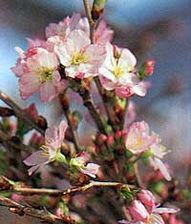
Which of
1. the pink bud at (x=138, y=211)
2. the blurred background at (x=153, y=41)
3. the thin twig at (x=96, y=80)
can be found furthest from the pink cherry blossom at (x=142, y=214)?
the blurred background at (x=153, y=41)

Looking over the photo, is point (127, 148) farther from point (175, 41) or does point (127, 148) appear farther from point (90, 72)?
point (175, 41)

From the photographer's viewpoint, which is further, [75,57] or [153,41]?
[153,41]

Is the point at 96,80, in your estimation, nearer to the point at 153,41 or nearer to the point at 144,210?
the point at 144,210

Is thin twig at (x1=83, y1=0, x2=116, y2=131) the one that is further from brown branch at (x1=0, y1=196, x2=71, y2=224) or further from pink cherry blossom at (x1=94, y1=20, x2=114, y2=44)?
brown branch at (x1=0, y1=196, x2=71, y2=224)

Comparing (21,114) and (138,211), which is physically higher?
(21,114)

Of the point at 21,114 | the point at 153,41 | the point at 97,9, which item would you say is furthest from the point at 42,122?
the point at 153,41

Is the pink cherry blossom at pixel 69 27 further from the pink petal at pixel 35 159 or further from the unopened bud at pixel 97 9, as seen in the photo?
the pink petal at pixel 35 159

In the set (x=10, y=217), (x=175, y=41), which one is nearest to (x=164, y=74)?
(x=175, y=41)

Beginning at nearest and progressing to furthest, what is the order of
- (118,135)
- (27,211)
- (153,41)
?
(27,211)
(118,135)
(153,41)
